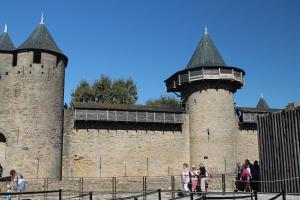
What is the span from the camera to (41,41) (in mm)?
20672

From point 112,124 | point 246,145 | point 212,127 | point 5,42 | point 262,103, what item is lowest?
point 246,145

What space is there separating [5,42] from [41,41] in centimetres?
216

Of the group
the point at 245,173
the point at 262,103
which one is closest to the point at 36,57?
the point at 245,173

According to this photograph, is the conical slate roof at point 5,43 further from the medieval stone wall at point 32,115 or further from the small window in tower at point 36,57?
the small window in tower at point 36,57

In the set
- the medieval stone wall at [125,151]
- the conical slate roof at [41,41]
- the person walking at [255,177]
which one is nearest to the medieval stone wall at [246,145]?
the medieval stone wall at [125,151]

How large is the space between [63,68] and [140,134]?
532 centimetres

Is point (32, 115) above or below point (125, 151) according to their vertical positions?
above

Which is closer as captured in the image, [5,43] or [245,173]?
[245,173]

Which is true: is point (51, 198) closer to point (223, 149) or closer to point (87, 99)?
point (223, 149)

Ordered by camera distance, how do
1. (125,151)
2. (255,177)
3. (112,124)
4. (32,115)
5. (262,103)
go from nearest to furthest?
(255,177) < (32,115) < (125,151) < (112,124) < (262,103)

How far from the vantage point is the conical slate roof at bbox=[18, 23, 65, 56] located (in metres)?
20.3

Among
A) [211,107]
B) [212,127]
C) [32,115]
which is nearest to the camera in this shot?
[32,115]

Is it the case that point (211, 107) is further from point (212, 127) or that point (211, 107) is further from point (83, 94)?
point (83, 94)

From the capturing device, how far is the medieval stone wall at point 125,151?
67.2ft
